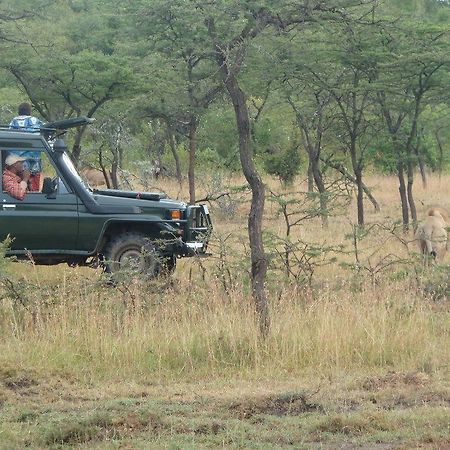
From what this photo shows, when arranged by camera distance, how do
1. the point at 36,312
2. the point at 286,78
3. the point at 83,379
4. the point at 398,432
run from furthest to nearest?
the point at 286,78
the point at 36,312
the point at 83,379
the point at 398,432

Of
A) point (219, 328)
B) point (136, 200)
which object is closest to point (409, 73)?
point (136, 200)

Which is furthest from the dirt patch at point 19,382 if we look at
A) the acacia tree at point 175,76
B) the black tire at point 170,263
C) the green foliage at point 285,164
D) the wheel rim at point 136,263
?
the green foliage at point 285,164

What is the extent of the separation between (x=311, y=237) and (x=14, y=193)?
631 cm

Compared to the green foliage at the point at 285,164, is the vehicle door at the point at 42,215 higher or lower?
lower

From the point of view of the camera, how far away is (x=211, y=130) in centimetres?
3073

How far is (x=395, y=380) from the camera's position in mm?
6895

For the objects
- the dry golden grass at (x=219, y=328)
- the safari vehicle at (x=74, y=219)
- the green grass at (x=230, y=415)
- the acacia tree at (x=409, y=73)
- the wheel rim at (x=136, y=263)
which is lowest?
the green grass at (x=230, y=415)

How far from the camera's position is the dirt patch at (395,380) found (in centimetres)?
678

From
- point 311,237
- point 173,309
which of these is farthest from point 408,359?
point 311,237

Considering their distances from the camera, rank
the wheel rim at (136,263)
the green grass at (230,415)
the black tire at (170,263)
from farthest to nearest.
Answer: the black tire at (170,263), the wheel rim at (136,263), the green grass at (230,415)

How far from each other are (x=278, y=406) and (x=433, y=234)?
808 centimetres

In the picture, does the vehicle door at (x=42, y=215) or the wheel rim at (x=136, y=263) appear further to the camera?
the vehicle door at (x=42, y=215)

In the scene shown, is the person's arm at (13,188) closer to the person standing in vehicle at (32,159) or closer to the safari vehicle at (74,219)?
the safari vehicle at (74,219)

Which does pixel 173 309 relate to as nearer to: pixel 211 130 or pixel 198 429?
pixel 198 429
